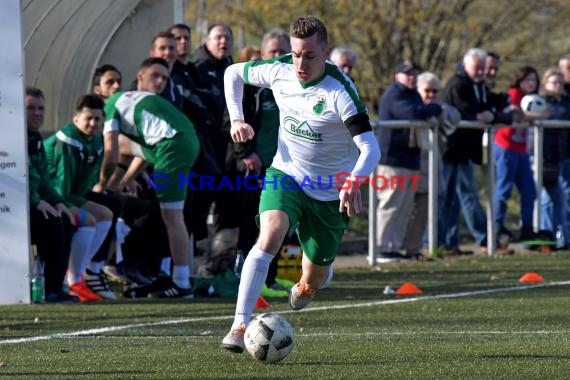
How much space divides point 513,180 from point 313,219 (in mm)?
9401

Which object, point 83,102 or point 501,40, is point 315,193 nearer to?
point 83,102

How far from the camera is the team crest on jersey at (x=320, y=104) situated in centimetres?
862

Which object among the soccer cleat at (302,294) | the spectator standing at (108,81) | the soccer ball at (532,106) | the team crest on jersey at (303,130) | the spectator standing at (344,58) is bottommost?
Answer: the soccer cleat at (302,294)

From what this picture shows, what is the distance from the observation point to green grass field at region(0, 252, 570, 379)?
24.7ft

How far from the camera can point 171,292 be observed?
1255 cm

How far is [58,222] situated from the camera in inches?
476

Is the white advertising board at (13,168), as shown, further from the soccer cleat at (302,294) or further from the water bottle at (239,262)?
the soccer cleat at (302,294)

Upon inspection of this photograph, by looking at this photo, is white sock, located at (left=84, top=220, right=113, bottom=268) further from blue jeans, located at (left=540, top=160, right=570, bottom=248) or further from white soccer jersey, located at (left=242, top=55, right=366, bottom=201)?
blue jeans, located at (left=540, top=160, right=570, bottom=248)

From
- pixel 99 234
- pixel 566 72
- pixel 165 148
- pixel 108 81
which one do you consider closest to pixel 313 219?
pixel 165 148

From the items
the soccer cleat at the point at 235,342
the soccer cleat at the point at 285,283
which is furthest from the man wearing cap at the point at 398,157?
the soccer cleat at the point at 235,342

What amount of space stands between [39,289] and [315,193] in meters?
4.21

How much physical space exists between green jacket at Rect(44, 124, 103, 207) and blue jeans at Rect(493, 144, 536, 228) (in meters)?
6.69

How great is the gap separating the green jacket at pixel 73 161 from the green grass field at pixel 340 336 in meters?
1.13

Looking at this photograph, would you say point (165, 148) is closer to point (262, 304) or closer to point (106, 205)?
point (106, 205)
